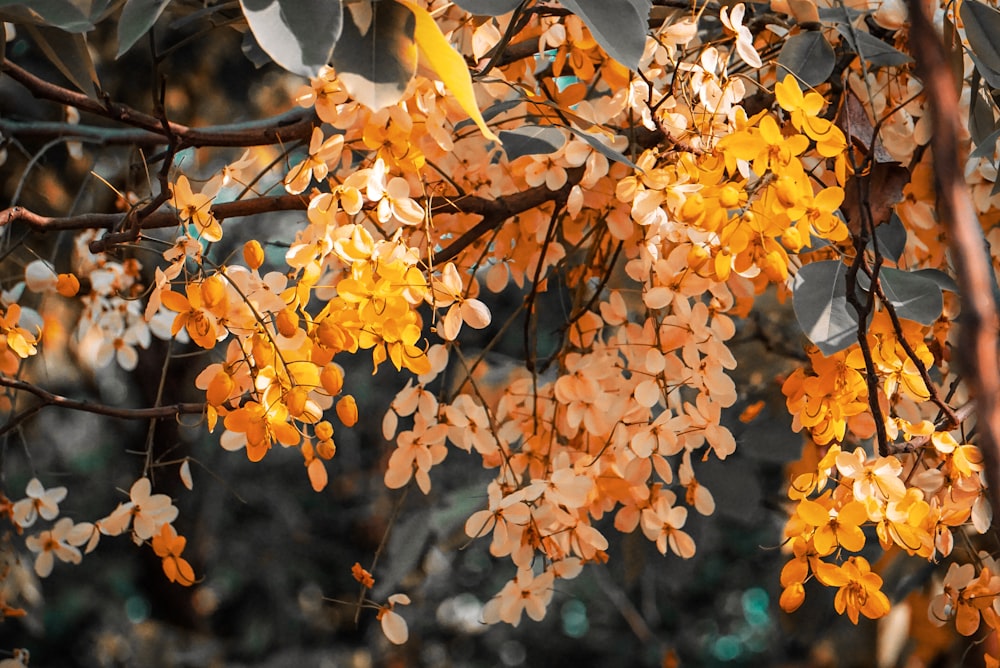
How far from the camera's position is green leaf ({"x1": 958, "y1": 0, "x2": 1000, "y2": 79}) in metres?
0.51

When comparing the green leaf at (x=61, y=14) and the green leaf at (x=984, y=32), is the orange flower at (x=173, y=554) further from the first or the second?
the green leaf at (x=984, y=32)

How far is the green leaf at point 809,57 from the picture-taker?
1.75ft

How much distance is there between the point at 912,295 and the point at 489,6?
0.76ft

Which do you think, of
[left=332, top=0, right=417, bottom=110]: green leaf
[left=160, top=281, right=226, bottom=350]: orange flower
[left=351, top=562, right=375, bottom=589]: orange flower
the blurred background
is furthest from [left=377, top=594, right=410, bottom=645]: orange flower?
the blurred background

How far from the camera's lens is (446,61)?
1.12 ft

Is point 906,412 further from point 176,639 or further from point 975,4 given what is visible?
point 176,639

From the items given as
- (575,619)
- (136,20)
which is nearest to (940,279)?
(136,20)

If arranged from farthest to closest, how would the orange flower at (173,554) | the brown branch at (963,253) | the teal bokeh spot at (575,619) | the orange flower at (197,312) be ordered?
1. the teal bokeh spot at (575,619)
2. the orange flower at (173,554)
3. the orange flower at (197,312)
4. the brown branch at (963,253)

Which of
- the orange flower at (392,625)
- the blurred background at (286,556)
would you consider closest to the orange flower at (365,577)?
the orange flower at (392,625)

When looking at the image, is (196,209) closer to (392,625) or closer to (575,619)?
(392,625)

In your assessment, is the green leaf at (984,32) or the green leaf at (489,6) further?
the green leaf at (984,32)

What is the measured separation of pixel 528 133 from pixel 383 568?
1.09 meters

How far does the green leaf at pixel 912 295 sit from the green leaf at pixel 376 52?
0.76 ft

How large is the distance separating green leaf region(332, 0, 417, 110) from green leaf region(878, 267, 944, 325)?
23 cm
